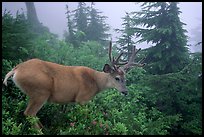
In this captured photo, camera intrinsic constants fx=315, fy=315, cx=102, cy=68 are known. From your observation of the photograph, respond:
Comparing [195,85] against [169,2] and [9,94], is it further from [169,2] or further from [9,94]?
[9,94]

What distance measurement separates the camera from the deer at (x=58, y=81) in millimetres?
5621

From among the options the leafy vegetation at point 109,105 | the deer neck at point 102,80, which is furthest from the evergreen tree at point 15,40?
the deer neck at point 102,80

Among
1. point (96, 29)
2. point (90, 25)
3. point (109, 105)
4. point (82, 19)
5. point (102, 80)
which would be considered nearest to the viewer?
point (102, 80)

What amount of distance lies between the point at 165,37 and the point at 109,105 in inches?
151

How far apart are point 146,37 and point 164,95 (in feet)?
9.07

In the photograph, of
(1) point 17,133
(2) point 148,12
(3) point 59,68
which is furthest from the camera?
(2) point 148,12

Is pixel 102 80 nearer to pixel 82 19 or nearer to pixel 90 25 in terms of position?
pixel 90 25

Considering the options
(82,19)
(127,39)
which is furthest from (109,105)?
(82,19)

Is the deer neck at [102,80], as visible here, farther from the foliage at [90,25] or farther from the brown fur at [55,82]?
A: the foliage at [90,25]

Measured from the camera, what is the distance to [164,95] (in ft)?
27.9

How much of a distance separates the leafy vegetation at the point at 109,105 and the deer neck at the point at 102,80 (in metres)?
0.47

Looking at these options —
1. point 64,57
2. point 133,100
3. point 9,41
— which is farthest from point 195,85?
point 9,41

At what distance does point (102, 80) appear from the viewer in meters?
7.09

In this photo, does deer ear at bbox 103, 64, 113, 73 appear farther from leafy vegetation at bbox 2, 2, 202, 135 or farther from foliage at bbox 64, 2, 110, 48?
foliage at bbox 64, 2, 110, 48
